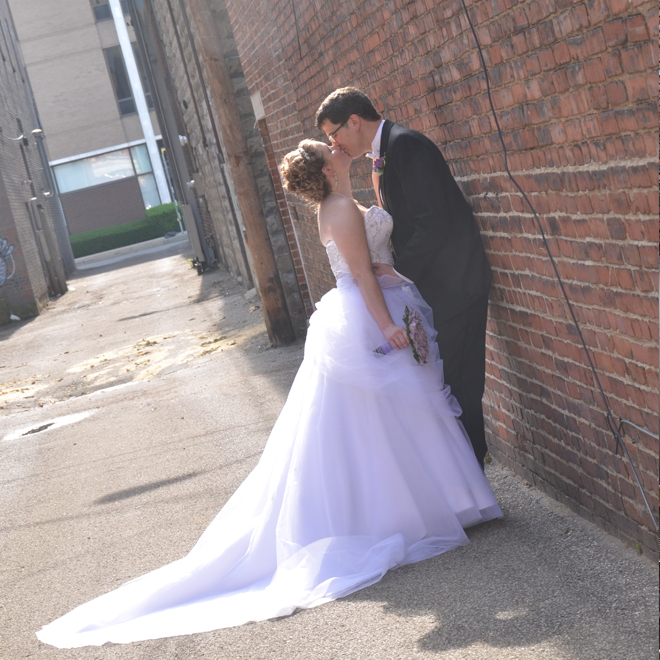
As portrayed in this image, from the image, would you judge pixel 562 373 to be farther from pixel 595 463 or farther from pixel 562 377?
pixel 595 463

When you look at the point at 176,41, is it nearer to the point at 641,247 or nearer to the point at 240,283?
the point at 240,283

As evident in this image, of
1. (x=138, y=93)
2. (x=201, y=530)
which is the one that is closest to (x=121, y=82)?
(x=138, y=93)

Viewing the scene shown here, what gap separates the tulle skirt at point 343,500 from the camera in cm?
366

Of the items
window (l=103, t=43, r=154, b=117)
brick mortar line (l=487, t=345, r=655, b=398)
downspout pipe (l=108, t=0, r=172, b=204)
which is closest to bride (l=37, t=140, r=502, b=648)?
brick mortar line (l=487, t=345, r=655, b=398)

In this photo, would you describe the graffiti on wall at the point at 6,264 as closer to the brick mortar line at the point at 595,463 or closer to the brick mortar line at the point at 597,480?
the brick mortar line at the point at 597,480

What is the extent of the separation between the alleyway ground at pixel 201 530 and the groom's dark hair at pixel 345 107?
2.07 meters

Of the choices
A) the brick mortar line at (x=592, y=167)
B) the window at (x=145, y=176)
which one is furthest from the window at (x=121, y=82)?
the brick mortar line at (x=592, y=167)

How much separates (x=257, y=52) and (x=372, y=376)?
5035 millimetres

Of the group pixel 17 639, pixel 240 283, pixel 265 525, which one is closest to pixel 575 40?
pixel 265 525

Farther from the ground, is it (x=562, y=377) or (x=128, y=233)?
(x=128, y=233)

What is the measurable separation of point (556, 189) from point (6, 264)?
20.3 metres

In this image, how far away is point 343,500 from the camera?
3.76 m

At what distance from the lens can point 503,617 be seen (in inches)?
118

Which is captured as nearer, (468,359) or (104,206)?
(468,359)
